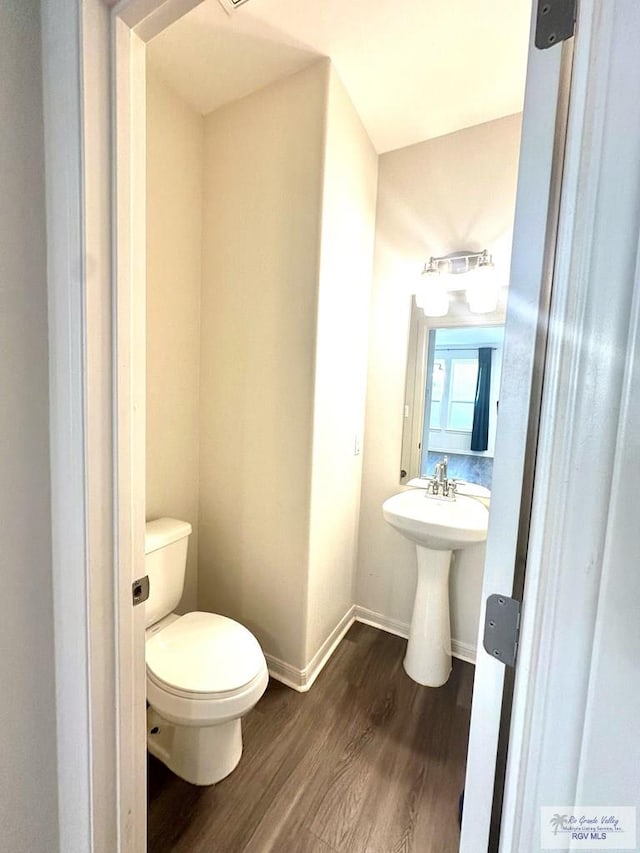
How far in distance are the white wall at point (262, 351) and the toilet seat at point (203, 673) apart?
0.38 m

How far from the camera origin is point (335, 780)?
4.13ft

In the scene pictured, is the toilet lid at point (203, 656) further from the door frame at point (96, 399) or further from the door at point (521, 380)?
the door at point (521, 380)

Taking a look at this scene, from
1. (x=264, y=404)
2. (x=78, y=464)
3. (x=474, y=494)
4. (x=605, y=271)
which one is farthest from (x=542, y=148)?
(x=474, y=494)

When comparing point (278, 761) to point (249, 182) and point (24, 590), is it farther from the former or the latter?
point (249, 182)

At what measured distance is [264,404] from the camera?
64.5 inches

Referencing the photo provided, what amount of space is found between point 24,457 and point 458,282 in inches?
73.5

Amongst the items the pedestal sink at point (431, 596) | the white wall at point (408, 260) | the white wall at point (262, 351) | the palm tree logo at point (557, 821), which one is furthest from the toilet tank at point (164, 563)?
the palm tree logo at point (557, 821)

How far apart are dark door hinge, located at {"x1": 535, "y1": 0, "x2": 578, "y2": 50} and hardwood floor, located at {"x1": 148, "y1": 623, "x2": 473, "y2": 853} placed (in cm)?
185

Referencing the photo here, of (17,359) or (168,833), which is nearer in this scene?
(17,359)

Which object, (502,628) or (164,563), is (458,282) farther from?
(164,563)

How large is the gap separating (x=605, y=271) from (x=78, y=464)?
852mm

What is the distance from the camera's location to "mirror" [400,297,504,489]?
71.1 inches

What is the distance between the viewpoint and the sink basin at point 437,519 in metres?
1.47

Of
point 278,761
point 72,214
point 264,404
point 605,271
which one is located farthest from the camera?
point 264,404
